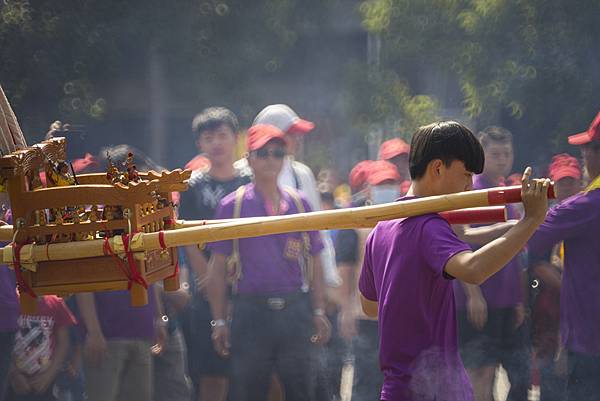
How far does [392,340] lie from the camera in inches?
139

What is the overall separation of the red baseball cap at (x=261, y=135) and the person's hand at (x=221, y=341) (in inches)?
46.6

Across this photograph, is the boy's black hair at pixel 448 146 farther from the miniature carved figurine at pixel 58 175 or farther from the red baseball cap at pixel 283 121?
the red baseball cap at pixel 283 121

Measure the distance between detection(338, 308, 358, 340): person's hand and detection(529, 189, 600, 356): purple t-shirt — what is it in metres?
1.51

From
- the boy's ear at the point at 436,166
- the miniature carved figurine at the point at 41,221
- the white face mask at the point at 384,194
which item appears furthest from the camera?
the white face mask at the point at 384,194

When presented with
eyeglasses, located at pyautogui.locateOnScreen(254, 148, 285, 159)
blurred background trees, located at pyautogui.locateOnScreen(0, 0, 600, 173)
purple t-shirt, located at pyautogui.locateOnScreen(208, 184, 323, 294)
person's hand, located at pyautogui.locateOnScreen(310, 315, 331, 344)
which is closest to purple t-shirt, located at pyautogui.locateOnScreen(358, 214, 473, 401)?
purple t-shirt, located at pyautogui.locateOnScreen(208, 184, 323, 294)

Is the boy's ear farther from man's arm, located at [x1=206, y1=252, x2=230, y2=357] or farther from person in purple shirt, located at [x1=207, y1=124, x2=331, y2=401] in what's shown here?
man's arm, located at [x1=206, y1=252, x2=230, y2=357]

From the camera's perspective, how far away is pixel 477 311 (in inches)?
243

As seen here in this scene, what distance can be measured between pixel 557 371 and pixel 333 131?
5.46 m

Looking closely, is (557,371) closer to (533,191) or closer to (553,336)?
(553,336)

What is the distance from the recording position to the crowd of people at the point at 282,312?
587 cm

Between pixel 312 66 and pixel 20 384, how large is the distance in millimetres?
5801

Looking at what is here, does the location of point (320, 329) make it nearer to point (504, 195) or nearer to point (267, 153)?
point (267, 153)

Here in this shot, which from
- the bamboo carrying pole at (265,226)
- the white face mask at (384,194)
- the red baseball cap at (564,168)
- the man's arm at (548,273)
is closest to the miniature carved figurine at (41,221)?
the bamboo carrying pole at (265,226)

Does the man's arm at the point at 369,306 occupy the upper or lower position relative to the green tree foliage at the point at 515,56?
lower
